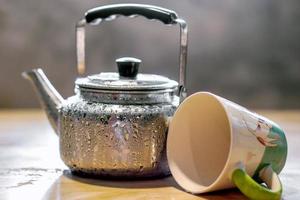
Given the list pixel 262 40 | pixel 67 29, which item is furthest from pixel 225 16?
pixel 67 29

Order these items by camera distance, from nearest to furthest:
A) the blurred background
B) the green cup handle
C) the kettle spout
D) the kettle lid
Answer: the green cup handle < the kettle lid < the kettle spout < the blurred background

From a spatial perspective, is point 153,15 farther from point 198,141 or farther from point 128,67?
point 198,141

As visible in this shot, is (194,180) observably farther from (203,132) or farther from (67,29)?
(67,29)

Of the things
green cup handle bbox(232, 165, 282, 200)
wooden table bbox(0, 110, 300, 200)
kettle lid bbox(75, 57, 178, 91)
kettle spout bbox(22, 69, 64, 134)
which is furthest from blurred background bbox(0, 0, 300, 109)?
green cup handle bbox(232, 165, 282, 200)

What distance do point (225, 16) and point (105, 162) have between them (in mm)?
871

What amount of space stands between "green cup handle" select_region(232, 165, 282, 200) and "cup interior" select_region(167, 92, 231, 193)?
0.25 feet

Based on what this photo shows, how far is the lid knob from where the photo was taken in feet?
2.62

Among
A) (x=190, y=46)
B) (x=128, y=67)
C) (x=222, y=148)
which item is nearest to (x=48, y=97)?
(x=128, y=67)

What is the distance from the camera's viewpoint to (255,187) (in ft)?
2.17

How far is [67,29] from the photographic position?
1.51 metres

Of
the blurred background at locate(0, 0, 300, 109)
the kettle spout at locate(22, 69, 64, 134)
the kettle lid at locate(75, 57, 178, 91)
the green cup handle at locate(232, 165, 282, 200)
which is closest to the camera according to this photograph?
the green cup handle at locate(232, 165, 282, 200)

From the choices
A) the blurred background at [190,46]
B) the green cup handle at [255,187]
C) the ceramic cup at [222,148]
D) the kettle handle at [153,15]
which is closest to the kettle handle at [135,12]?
the kettle handle at [153,15]

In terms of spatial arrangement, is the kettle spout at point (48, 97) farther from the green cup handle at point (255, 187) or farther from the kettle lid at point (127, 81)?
the green cup handle at point (255, 187)

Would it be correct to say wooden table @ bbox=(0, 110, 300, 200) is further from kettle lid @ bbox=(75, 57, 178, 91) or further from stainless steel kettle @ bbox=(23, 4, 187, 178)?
kettle lid @ bbox=(75, 57, 178, 91)
